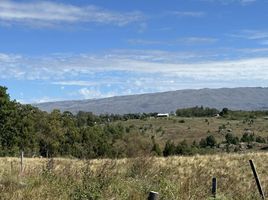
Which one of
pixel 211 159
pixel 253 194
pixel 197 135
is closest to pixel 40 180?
pixel 253 194

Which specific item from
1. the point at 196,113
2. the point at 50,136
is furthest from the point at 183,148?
the point at 196,113

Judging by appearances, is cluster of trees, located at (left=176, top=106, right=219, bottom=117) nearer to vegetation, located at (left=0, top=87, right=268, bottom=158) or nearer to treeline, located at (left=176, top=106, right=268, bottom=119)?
treeline, located at (left=176, top=106, right=268, bottom=119)

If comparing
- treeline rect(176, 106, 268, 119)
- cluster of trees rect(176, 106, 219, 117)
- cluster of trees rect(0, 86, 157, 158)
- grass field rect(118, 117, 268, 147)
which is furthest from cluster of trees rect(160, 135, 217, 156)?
cluster of trees rect(176, 106, 219, 117)

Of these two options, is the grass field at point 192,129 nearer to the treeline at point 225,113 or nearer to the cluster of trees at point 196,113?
the treeline at point 225,113

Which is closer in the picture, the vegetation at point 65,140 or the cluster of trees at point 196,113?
the vegetation at point 65,140

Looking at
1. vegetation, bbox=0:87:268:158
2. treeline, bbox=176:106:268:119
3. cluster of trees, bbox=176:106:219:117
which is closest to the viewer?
vegetation, bbox=0:87:268:158

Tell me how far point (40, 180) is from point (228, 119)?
5752 inches

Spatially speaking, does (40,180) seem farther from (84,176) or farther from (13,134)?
(13,134)

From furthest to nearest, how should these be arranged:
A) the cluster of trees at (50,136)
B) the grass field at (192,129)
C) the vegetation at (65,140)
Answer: the grass field at (192,129)
the cluster of trees at (50,136)
the vegetation at (65,140)

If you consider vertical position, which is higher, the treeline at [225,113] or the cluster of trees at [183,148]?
the treeline at [225,113]

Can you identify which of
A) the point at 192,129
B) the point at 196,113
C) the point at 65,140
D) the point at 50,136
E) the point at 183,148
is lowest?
the point at 192,129

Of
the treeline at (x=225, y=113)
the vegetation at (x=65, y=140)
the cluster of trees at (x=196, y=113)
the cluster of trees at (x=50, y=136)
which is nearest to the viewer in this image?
the vegetation at (x=65, y=140)

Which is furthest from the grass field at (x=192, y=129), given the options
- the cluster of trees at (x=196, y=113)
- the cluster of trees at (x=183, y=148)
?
the cluster of trees at (x=196, y=113)

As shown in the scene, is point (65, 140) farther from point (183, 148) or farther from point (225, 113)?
point (225, 113)
